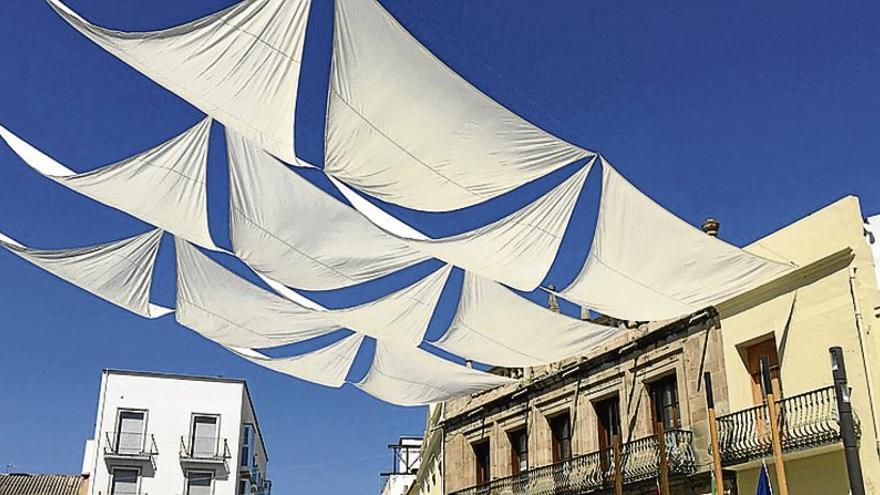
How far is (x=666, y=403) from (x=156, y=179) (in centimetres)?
1007

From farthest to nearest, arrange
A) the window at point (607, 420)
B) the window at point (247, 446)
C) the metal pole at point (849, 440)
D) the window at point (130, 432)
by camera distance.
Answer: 1. the window at point (247, 446)
2. the window at point (130, 432)
3. the window at point (607, 420)
4. the metal pole at point (849, 440)

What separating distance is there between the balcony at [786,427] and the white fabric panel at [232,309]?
5.94 m

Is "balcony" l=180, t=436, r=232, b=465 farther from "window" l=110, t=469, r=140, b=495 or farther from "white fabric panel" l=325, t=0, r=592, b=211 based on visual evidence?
"white fabric panel" l=325, t=0, r=592, b=211

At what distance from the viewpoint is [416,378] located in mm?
15219

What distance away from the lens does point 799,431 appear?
1234 cm

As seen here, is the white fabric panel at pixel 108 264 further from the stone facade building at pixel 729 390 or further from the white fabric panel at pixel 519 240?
the stone facade building at pixel 729 390

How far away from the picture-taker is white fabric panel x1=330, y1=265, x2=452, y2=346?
11500 mm

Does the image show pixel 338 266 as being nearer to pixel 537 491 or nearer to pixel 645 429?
pixel 645 429

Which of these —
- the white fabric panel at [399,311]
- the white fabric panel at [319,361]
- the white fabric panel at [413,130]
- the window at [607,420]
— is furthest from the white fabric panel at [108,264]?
the window at [607,420]

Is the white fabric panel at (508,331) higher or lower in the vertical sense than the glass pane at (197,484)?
lower

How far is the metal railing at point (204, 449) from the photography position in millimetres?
38719

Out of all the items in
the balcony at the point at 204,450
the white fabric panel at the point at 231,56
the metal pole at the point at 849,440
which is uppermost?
the balcony at the point at 204,450

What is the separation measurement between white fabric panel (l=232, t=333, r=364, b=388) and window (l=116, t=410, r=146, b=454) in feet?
86.5

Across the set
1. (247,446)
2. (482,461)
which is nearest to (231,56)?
(482,461)
